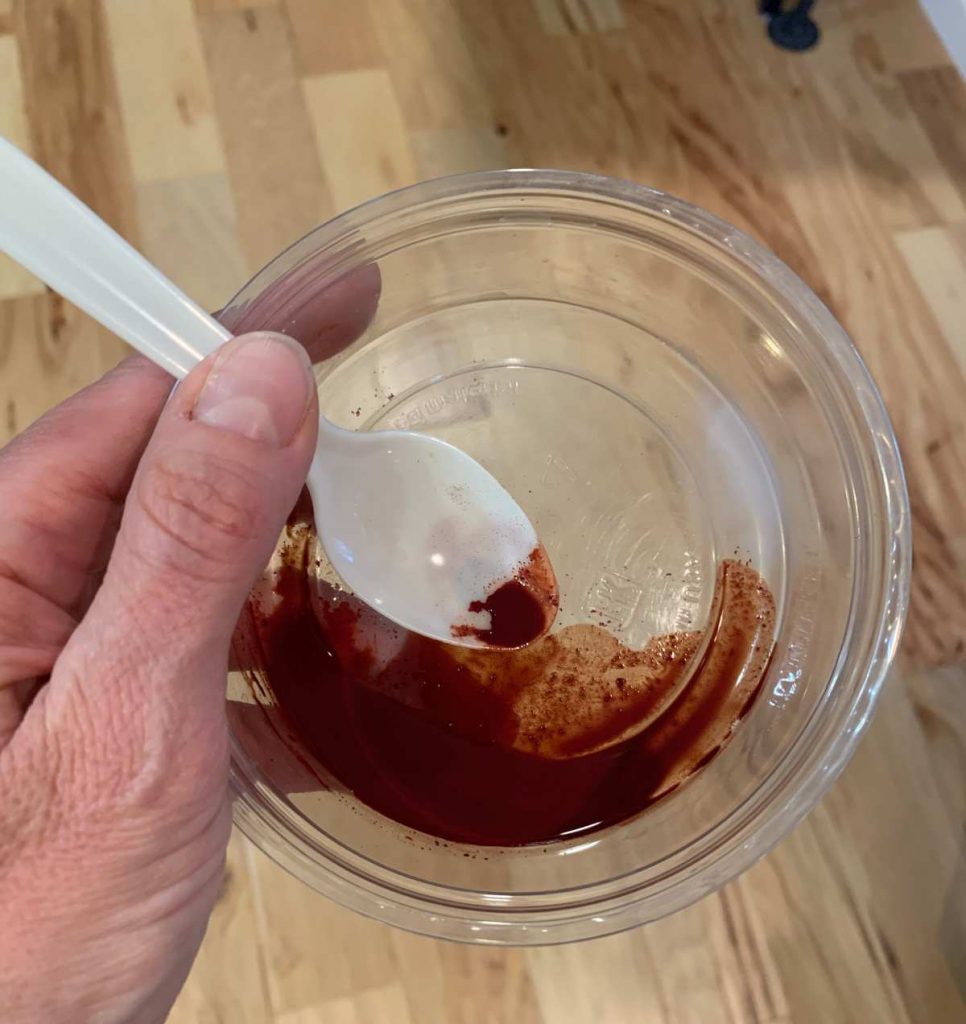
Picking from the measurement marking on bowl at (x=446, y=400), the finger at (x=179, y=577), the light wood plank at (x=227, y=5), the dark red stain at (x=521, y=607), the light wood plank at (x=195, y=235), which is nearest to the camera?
the finger at (x=179, y=577)

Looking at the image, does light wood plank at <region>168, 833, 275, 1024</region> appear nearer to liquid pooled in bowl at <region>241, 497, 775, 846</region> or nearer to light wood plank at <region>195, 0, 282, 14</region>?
liquid pooled in bowl at <region>241, 497, 775, 846</region>

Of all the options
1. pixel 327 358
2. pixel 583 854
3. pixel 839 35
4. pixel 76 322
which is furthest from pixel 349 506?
pixel 839 35

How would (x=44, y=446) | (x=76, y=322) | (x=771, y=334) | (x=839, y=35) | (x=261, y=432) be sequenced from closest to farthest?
(x=261, y=432), (x=44, y=446), (x=771, y=334), (x=76, y=322), (x=839, y=35)

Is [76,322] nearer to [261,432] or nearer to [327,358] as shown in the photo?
[327,358]

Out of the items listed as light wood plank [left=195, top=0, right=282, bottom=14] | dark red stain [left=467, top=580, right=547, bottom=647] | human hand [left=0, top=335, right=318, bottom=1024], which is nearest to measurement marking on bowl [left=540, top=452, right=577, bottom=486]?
dark red stain [left=467, top=580, right=547, bottom=647]

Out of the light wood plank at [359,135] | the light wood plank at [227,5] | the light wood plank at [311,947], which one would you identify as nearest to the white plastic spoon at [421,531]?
the light wood plank at [311,947]

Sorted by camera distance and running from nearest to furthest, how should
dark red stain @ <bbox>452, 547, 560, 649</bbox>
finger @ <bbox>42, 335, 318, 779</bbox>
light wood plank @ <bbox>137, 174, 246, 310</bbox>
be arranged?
finger @ <bbox>42, 335, 318, 779</bbox> → dark red stain @ <bbox>452, 547, 560, 649</bbox> → light wood plank @ <bbox>137, 174, 246, 310</bbox>

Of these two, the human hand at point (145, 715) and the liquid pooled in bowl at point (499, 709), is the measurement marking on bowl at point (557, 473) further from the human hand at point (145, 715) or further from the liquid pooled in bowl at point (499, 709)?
the human hand at point (145, 715)
